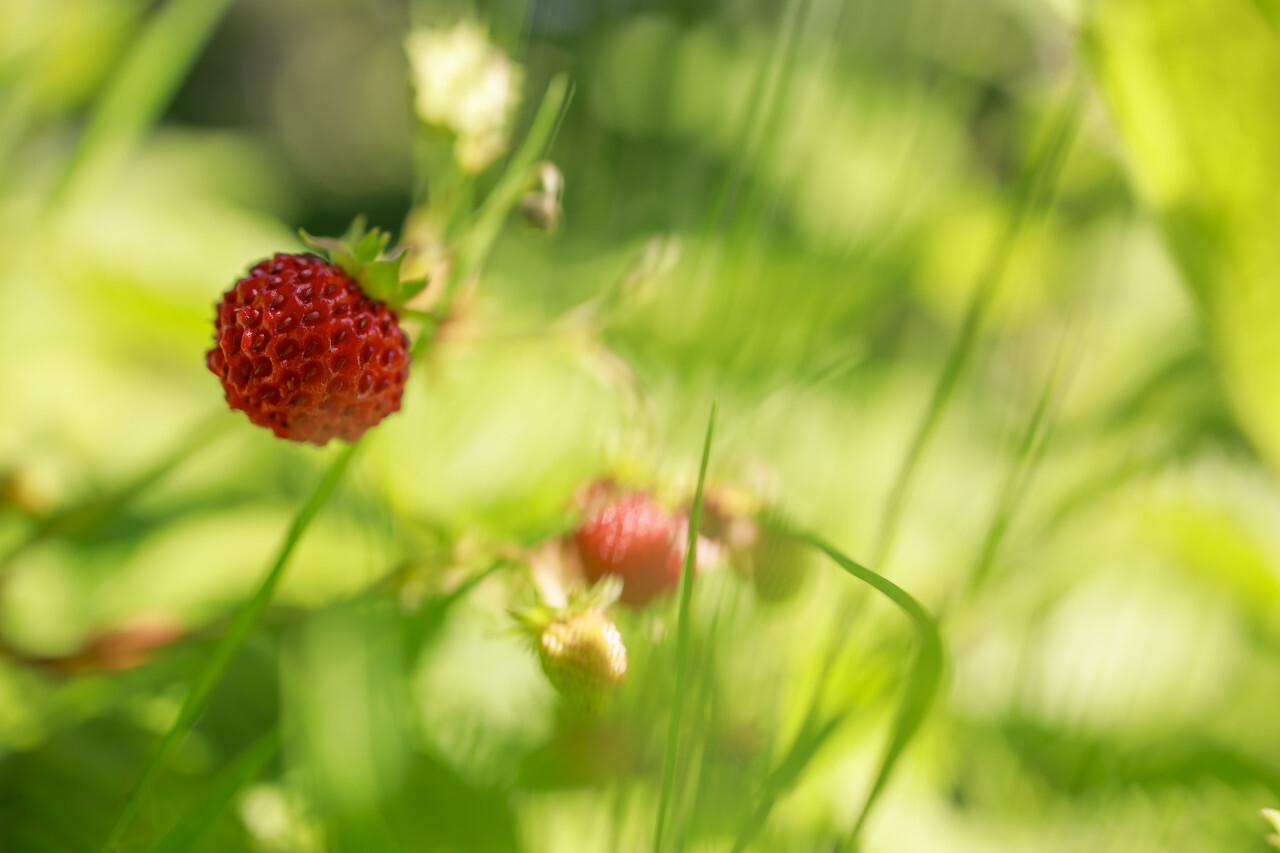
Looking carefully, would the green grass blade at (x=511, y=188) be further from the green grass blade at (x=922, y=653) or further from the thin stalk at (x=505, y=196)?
the green grass blade at (x=922, y=653)

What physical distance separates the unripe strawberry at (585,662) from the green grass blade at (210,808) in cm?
6

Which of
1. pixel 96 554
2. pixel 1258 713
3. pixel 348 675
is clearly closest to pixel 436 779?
pixel 348 675

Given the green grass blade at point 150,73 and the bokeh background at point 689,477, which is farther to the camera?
the green grass blade at point 150,73

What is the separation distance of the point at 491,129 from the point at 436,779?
0.67ft

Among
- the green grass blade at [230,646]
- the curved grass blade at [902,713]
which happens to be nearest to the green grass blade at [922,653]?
the curved grass blade at [902,713]

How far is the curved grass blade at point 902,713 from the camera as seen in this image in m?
0.16

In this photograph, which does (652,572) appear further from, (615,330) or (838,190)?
(838,190)

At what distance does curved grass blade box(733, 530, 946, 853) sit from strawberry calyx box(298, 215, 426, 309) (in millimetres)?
126

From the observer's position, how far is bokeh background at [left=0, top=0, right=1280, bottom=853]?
235 mm

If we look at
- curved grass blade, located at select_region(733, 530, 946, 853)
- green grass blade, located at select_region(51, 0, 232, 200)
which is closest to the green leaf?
curved grass blade, located at select_region(733, 530, 946, 853)

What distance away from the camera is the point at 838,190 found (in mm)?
519

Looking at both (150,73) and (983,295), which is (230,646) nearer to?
(983,295)

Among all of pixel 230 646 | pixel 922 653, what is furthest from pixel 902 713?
pixel 230 646

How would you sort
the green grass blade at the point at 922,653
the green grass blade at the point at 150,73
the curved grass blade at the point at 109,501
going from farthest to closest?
the green grass blade at the point at 150,73 < the curved grass blade at the point at 109,501 < the green grass blade at the point at 922,653
